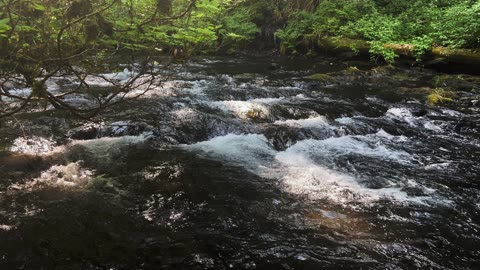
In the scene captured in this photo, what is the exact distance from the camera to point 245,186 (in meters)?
6.05

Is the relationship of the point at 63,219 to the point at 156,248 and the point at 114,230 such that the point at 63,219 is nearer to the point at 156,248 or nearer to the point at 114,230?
the point at 114,230

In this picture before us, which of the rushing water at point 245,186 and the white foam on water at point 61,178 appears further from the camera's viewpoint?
the white foam on water at point 61,178

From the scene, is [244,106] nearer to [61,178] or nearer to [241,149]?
[241,149]

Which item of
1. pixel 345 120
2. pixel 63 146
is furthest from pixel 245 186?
pixel 345 120

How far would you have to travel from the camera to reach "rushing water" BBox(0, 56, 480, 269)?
433 cm

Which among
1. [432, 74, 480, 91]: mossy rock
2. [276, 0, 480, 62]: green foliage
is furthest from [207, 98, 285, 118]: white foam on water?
[276, 0, 480, 62]: green foliage

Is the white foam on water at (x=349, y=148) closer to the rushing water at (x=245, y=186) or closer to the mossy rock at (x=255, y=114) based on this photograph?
the rushing water at (x=245, y=186)

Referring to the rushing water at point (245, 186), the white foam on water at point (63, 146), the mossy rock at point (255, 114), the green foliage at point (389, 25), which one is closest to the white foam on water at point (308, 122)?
the rushing water at point (245, 186)

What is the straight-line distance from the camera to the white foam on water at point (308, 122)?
9.02 metres

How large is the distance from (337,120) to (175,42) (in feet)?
21.4

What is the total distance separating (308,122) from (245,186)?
12.3 feet

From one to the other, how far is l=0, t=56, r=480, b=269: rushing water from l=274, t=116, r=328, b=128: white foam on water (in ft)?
0.21

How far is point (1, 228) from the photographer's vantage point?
460 cm

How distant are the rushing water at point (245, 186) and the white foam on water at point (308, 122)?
0.06 metres
